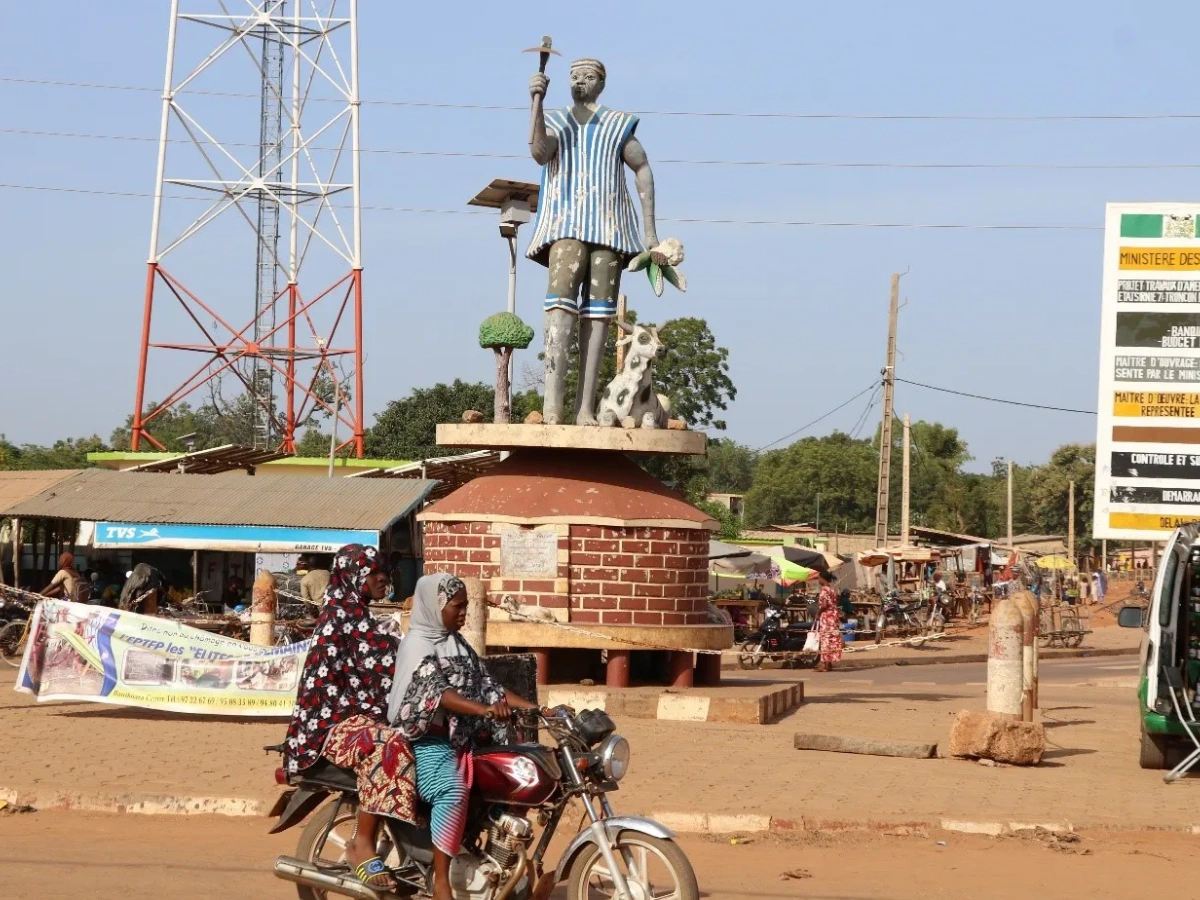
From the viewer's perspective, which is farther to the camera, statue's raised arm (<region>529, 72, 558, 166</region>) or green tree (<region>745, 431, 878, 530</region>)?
green tree (<region>745, 431, 878, 530</region>)

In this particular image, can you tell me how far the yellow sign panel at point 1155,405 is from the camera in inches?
618

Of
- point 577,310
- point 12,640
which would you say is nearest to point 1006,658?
point 577,310

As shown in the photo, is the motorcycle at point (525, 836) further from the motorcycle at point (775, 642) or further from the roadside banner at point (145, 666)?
the motorcycle at point (775, 642)

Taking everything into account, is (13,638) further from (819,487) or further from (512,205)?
(819,487)

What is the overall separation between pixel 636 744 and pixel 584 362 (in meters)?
4.54

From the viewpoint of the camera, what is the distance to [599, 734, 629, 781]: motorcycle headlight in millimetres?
6316

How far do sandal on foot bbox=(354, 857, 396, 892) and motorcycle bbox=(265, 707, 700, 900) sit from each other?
0.09 feet

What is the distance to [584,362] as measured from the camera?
15781 mm

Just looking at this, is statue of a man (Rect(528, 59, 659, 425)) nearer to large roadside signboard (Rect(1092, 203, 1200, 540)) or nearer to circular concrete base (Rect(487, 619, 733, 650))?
circular concrete base (Rect(487, 619, 733, 650))

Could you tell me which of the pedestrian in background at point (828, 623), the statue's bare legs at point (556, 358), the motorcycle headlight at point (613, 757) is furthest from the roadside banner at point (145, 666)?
the pedestrian in background at point (828, 623)

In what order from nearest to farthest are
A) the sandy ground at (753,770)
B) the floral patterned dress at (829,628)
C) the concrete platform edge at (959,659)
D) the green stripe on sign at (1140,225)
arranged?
1. the sandy ground at (753,770)
2. the green stripe on sign at (1140,225)
3. the floral patterned dress at (829,628)
4. the concrete platform edge at (959,659)

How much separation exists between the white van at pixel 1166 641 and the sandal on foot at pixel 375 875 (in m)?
7.19

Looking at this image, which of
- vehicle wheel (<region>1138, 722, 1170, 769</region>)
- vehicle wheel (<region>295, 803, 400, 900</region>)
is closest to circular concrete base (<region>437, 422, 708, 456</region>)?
vehicle wheel (<region>1138, 722, 1170, 769</region>)

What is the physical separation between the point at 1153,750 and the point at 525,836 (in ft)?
24.7
